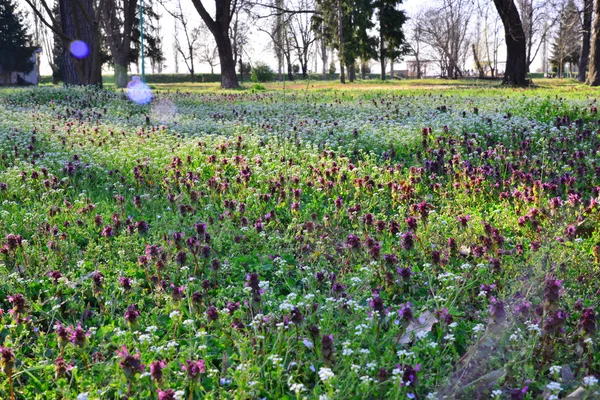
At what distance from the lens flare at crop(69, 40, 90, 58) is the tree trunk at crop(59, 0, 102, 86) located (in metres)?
0.12

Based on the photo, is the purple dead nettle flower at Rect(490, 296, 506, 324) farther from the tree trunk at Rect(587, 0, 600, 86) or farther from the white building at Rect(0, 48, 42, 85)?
the white building at Rect(0, 48, 42, 85)

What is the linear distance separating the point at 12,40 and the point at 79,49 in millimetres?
43159

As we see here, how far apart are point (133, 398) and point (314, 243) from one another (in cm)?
253

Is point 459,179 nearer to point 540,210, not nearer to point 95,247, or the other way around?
point 540,210

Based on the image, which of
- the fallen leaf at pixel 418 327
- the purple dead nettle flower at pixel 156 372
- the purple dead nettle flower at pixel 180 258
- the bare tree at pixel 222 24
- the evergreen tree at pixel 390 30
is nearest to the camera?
the purple dead nettle flower at pixel 156 372

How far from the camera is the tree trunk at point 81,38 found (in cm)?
2273

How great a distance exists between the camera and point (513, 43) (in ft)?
84.1

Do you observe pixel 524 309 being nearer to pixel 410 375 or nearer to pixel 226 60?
pixel 410 375

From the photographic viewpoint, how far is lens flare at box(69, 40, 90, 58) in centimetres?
2322

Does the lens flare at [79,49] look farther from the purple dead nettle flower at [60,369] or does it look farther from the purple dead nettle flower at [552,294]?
the purple dead nettle flower at [552,294]

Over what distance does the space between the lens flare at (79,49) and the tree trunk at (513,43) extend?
1754 centimetres

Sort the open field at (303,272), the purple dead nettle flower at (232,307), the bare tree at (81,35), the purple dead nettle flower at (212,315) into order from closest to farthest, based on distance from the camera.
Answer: the open field at (303,272)
the purple dead nettle flower at (212,315)
the purple dead nettle flower at (232,307)
the bare tree at (81,35)

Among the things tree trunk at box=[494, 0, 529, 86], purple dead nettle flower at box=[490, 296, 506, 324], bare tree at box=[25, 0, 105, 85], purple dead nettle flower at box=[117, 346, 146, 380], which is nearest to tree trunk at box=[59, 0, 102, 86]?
bare tree at box=[25, 0, 105, 85]

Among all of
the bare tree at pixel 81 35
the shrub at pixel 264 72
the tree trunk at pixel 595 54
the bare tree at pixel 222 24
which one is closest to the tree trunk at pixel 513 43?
the tree trunk at pixel 595 54
